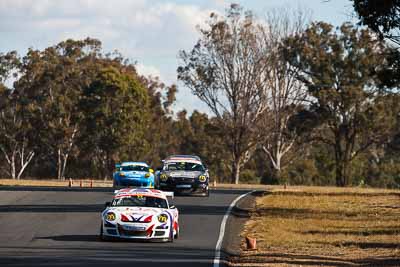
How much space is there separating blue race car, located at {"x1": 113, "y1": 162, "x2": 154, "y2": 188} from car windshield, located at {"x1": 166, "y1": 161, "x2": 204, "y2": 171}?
284 centimetres

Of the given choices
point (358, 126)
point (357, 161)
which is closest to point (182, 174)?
point (358, 126)

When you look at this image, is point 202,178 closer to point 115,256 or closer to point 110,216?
point 110,216

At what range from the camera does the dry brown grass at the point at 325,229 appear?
21.4m

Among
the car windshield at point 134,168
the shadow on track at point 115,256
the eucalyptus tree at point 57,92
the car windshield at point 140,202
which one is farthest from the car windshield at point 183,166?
the eucalyptus tree at point 57,92

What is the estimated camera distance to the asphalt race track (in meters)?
19.7

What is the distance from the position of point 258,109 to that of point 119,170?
34.0 m

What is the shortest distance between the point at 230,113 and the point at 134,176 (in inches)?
1371

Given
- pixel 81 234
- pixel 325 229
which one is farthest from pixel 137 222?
pixel 325 229

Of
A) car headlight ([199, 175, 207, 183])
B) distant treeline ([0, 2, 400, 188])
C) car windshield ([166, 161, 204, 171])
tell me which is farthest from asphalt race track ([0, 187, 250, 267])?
distant treeline ([0, 2, 400, 188])

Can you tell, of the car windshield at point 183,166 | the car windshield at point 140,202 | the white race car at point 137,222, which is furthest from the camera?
the car windshield at point 183,166

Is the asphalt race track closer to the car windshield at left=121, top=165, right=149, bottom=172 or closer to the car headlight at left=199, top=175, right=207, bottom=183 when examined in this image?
the car headlight at left=199, top=175, right=207, bottom=183

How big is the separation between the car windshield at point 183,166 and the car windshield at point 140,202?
1531 cm

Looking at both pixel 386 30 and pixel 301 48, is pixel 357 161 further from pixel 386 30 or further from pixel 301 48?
pixel 386 30

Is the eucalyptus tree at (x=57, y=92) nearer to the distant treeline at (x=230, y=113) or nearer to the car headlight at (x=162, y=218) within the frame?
the distant treeline at (x=230, y=113)
